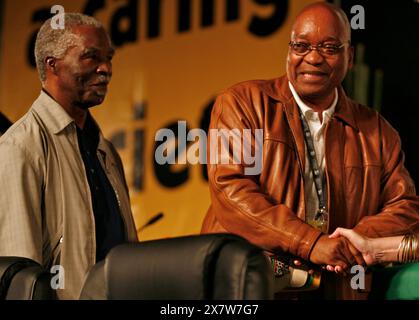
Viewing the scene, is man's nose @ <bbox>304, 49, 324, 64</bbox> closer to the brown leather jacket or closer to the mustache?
the brown leather jacket

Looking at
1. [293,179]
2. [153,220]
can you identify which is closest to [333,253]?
[293,179]

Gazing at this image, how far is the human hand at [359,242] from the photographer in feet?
8.02

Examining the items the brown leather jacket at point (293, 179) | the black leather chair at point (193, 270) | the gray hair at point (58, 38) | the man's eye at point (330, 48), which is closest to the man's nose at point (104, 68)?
the gray hair at point (58, 38)

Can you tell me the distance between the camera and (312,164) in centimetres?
262

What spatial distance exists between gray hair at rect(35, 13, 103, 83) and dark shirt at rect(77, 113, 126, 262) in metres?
0.26

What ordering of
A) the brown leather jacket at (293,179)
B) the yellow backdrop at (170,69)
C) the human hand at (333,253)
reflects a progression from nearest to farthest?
the human hand at (333,253) < the brown leather jacket at (293,179) < the yellow backdrop at (170,69)

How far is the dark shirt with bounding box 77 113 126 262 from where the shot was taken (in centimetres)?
279

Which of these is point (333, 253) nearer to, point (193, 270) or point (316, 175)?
point (316, 175)

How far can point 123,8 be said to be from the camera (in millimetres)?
4398

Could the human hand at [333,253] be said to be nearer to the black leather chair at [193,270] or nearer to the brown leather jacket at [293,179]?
the brown leather jacket at [293,179]

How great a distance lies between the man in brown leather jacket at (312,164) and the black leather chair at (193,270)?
1.07 meters

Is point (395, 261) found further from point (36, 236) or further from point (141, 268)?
point (141, 268)

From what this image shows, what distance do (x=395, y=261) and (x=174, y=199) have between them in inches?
66.8

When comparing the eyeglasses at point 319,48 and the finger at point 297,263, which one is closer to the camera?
the finger at point 297,263
